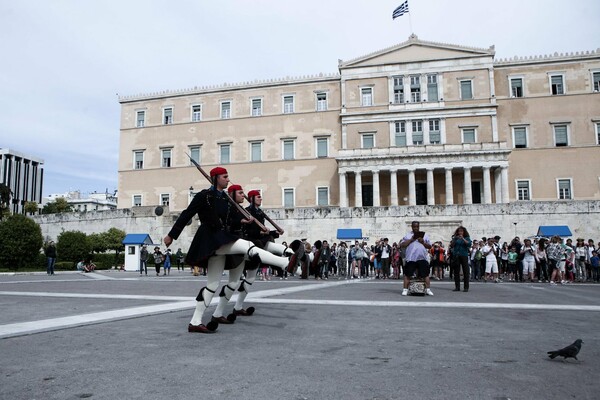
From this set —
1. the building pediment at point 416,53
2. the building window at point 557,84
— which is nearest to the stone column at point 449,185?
the building pediment at point 416,53

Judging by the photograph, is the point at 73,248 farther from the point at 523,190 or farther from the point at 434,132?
the point at 523,190

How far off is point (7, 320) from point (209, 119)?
48451mm

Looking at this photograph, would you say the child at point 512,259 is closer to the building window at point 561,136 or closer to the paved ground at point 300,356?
the paved ground at point 300,356

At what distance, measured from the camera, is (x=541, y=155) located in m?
44.3

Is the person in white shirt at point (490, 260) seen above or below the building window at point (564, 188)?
below

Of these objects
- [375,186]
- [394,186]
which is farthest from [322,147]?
[394,186]

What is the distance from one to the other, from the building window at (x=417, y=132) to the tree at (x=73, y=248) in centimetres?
3165

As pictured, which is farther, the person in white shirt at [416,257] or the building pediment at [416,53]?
the building pediment at [416,53]

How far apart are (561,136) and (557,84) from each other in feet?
17.0

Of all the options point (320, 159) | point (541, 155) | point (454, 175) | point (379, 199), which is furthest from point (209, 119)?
point (541, 155)

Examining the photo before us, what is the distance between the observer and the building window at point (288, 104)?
168ft

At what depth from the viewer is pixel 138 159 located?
55406 mm

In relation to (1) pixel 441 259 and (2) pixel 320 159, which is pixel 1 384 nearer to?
(1) pixel 441 259

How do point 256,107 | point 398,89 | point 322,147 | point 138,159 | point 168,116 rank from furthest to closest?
1. point 138,159
2. point 168,116
3. point 256,107
4. point 322,147
5. point 398,89
